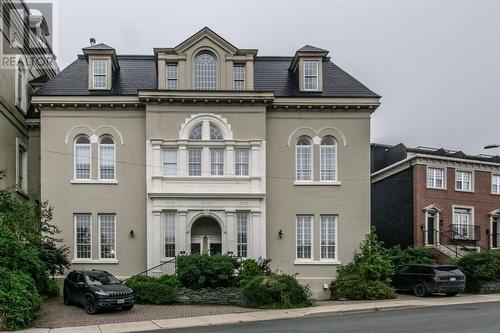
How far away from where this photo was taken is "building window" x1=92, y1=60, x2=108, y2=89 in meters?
27.2

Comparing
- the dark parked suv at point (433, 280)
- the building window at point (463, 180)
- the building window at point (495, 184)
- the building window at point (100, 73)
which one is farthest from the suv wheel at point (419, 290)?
the building window at point (100, 73)

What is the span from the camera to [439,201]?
3466cm

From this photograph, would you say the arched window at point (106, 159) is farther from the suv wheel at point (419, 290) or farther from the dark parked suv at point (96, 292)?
the suv wheel at point (419, 290)

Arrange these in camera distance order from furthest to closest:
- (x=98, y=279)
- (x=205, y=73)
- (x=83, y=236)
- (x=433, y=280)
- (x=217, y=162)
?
(x=205, y=73), (x=217, y=162), (x=83, y=236), (x=433, y=280), (x=98, y=279)

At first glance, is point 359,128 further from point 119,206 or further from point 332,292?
point 119,206

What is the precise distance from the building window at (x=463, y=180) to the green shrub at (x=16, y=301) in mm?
27803

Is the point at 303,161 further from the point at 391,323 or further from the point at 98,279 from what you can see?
the point at 391,323

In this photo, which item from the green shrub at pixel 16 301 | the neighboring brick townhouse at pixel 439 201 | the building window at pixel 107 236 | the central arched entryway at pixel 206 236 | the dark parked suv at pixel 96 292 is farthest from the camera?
the neighboring brick townhouse at pixel 439 201

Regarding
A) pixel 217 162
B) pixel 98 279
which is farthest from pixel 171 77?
pixel 98 279

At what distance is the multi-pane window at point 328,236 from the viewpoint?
26.9 metres

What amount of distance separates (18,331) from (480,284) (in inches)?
842

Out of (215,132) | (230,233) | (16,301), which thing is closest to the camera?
(16,301)

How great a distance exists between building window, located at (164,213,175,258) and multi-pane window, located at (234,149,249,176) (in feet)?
12.8

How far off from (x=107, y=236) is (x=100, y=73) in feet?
27.5
